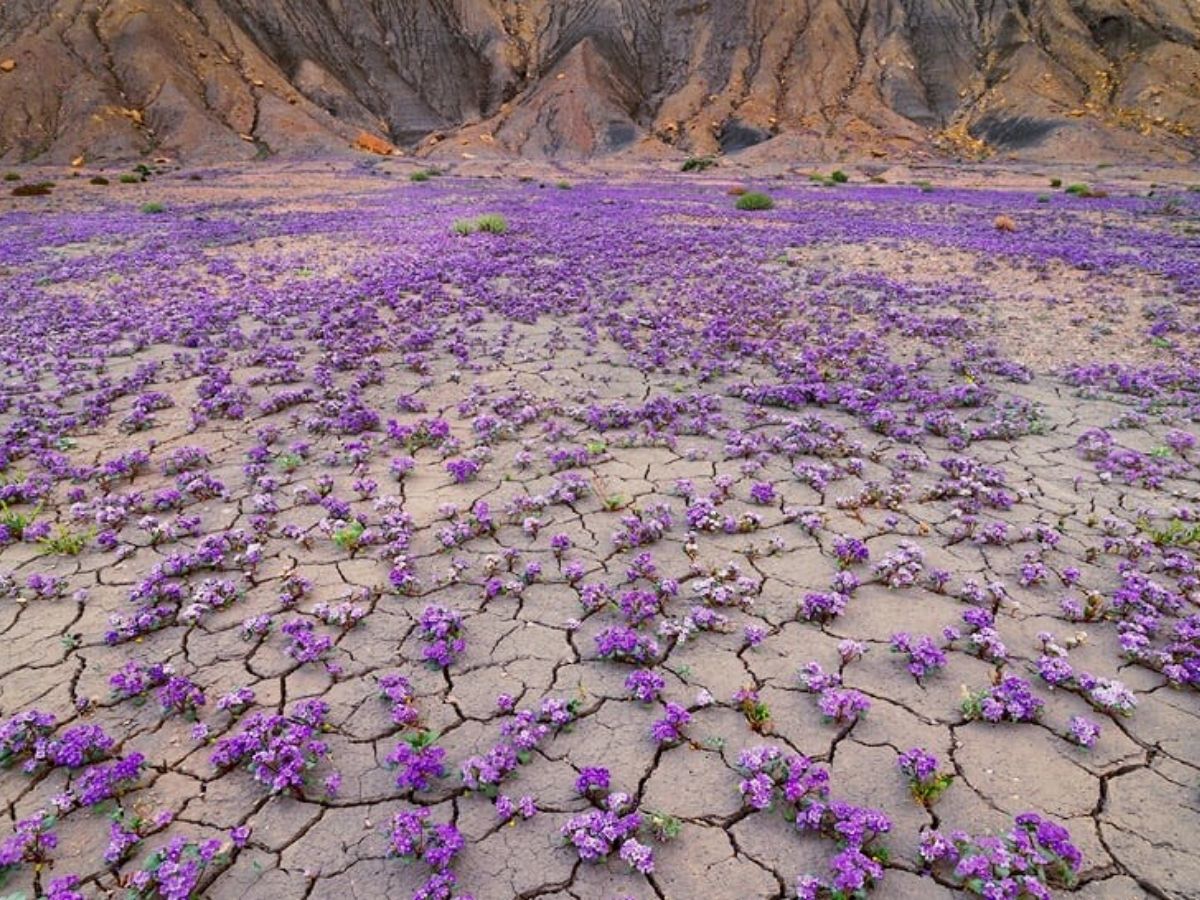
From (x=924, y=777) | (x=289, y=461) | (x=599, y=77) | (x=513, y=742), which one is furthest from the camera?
(x=599, y=77)

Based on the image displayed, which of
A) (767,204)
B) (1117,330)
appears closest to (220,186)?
(767,204)

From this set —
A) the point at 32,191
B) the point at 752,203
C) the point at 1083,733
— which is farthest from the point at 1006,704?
the point at 32,191

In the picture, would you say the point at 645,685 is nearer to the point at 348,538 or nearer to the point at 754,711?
the point at 754,711

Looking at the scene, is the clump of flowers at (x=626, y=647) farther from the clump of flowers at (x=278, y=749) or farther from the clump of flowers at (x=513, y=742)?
the clump of flowers at (x=278, y=749)

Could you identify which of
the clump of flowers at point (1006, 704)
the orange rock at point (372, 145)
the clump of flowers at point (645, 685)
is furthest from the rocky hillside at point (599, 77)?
the clump of flowers at point (645, 685)

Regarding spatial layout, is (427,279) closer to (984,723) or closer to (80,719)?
(80,719)
